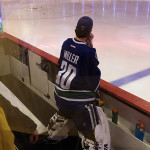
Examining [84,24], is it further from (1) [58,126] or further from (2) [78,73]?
(1) [58,126]

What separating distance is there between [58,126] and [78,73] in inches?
16.6

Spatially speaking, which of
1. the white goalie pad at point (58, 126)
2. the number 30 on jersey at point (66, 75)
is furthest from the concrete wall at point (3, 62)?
the number 30 on jersey at point (66, 75)

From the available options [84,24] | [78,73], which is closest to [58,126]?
[78,73]

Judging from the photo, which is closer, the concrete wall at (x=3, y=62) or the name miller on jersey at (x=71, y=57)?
the name miller on jersey at (x=71, y=57)

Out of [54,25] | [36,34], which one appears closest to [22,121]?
[36,34]

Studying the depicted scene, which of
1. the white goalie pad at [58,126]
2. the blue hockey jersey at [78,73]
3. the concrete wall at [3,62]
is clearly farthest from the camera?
the concrete wall at [3,62]

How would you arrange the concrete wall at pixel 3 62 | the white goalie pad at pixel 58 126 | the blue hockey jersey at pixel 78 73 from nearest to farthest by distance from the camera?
the blue hockey jersey at pixel 78 73 → the white goalie pad at pixel 58 126 → the concrete wall at pixel 3 62

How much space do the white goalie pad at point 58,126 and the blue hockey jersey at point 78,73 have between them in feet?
0.76

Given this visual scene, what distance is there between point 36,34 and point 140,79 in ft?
4.71

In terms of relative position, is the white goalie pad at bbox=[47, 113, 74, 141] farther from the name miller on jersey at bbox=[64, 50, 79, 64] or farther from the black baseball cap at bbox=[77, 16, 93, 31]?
the black baseball cap at bbox=[77, 16, 93, 31]

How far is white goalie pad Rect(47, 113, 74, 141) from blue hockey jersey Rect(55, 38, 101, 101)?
0.23 m

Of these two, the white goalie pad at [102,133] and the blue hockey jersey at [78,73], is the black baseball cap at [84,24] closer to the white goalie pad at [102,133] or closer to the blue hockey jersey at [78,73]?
the blue hockey jersey at [78,73]

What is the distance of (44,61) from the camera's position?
1752 millimetres

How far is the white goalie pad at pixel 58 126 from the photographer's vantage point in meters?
1.23
